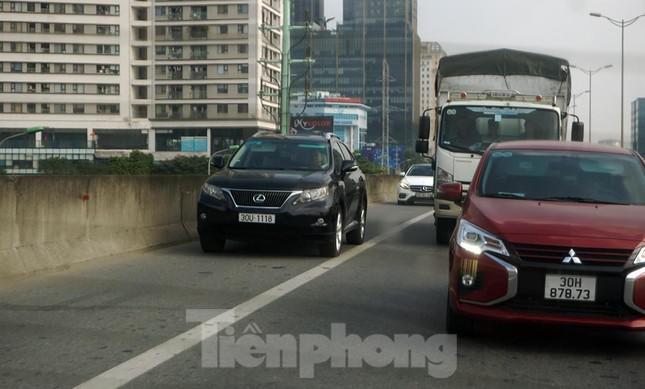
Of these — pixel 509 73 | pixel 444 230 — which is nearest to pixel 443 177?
pixel 444 230

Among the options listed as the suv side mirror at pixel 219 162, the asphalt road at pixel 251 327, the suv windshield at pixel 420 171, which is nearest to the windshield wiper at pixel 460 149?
the asphalt road at pixel 251 327

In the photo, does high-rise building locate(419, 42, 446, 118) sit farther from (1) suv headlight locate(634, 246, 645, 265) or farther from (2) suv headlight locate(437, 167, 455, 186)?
(1) suv headlight locate(634, 246, 645, 265)

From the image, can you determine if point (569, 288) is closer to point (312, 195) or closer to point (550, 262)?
point (550, 262)

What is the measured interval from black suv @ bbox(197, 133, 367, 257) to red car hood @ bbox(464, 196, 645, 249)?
529 centimetres

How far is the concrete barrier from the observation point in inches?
396

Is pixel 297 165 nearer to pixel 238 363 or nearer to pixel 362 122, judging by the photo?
pixel 238 363

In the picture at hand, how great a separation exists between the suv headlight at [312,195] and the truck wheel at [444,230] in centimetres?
346

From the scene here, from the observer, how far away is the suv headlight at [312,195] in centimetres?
1215

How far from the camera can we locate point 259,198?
12125 millimetres

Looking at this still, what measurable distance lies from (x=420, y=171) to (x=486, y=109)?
1757 cm

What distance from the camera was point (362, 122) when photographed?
156 metres

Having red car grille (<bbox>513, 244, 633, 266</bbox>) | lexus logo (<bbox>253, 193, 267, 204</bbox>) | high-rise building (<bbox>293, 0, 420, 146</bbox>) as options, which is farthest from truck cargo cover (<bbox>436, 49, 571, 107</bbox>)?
high-rise building (<bbox>293, 0, 420, 146</bbox>)

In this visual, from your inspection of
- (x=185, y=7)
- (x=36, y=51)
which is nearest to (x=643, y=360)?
(x=36, y=51)

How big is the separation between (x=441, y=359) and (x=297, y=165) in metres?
7.53
